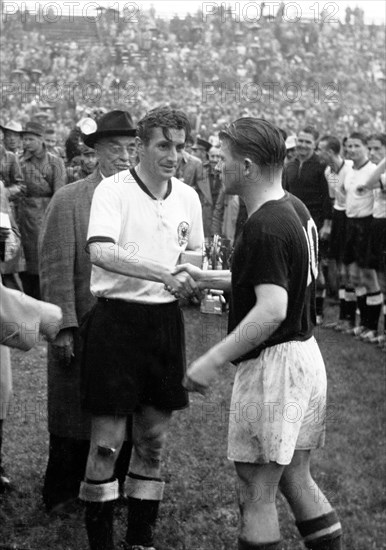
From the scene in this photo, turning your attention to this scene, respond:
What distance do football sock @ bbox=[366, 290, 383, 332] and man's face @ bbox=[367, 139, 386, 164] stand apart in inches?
60.3

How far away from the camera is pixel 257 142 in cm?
369

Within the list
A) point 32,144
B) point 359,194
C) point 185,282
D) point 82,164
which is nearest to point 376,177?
point 359,194

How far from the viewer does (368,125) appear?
26.4 metres

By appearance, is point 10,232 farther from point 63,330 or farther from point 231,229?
point 231,229

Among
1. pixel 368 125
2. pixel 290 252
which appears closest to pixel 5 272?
pixel 290 252

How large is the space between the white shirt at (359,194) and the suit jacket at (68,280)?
18.7ft

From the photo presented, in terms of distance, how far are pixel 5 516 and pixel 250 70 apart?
78.9ft

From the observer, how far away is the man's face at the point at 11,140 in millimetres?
12976

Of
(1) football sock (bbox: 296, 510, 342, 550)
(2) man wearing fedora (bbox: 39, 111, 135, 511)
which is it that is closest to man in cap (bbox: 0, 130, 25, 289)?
(2) man wearing fedora (bbox: 39, 111, 135, 511)

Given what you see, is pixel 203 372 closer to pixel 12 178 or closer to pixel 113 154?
pixel 113 154

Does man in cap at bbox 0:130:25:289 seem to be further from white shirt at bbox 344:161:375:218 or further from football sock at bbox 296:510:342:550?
football sock at bbox 296:510:342:550

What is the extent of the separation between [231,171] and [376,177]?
5.87m

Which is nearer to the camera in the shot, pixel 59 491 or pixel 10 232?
pixel 10 232

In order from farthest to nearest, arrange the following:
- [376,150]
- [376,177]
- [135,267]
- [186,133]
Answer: [376,150]
[376,177]
[186,133]
[135,267]
